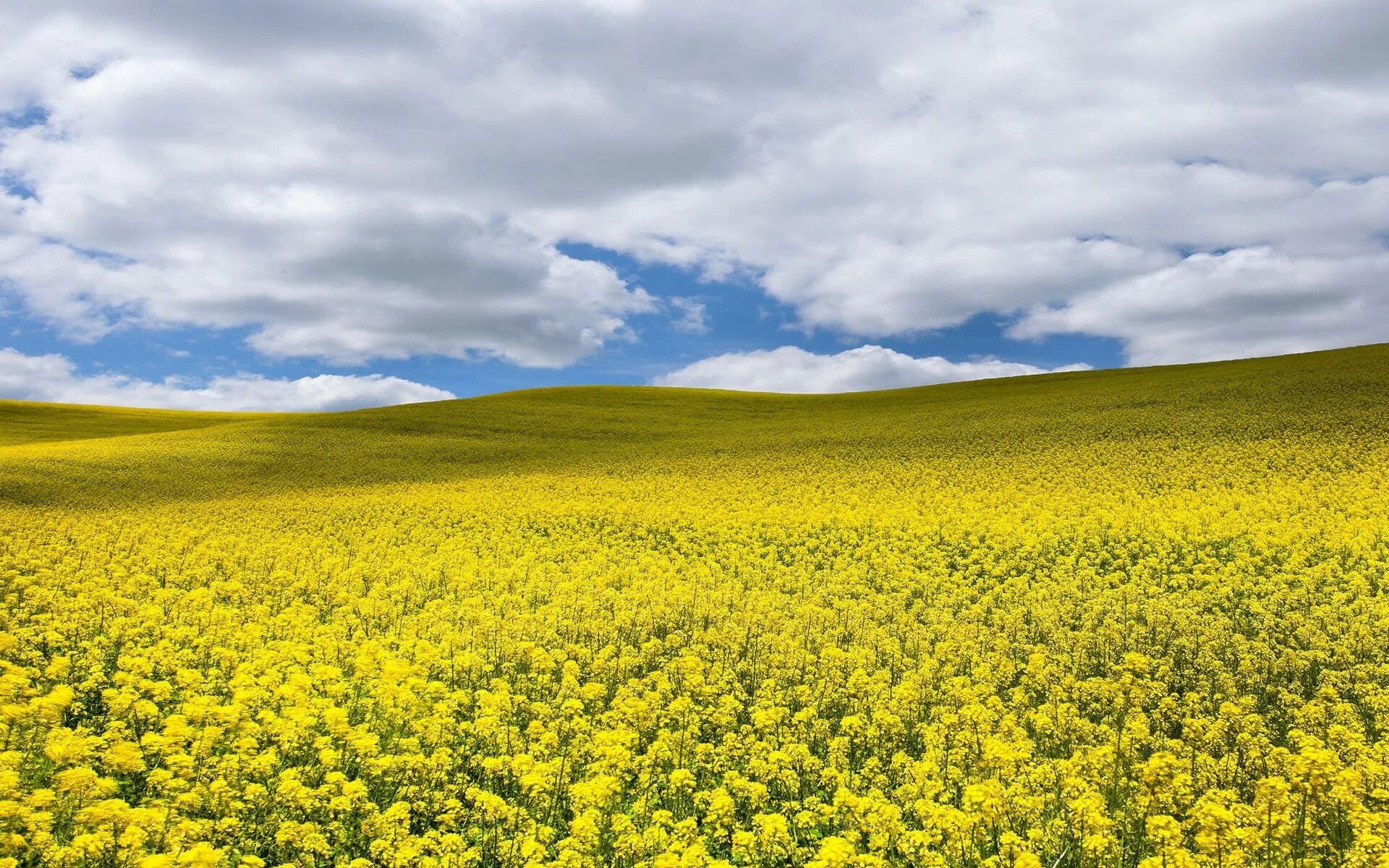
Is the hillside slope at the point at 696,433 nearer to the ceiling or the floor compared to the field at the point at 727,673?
nearer to the ceiling

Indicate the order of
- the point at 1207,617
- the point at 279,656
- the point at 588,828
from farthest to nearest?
the point at 1207,617 < the point at 279,656 < the point at 588,828

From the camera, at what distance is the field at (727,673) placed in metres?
5.92

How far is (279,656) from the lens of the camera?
9.89m

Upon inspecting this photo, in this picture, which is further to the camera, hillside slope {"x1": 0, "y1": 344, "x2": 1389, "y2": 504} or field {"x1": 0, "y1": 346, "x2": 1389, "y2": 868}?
hillside slope {"x1": 0, "y1": 344, "x2": 1389, "y2": 504}

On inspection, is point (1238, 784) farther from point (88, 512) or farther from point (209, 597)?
point (88, 512)

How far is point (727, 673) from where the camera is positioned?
10039 millimetres

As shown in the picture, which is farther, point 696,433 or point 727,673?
point 696,433

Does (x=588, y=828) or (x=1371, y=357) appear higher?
(x=1371, y=357)

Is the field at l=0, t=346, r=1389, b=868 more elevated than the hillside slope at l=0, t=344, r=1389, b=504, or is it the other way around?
the hillside slope at l=0, t=344, r=1389, b=504

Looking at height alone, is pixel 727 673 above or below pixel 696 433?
below

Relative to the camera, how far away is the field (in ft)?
19.4

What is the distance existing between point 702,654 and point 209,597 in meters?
8.56

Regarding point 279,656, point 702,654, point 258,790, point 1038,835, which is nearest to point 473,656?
point 279,656

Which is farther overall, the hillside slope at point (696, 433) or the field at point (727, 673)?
the hillside slope at point (696, 433)
